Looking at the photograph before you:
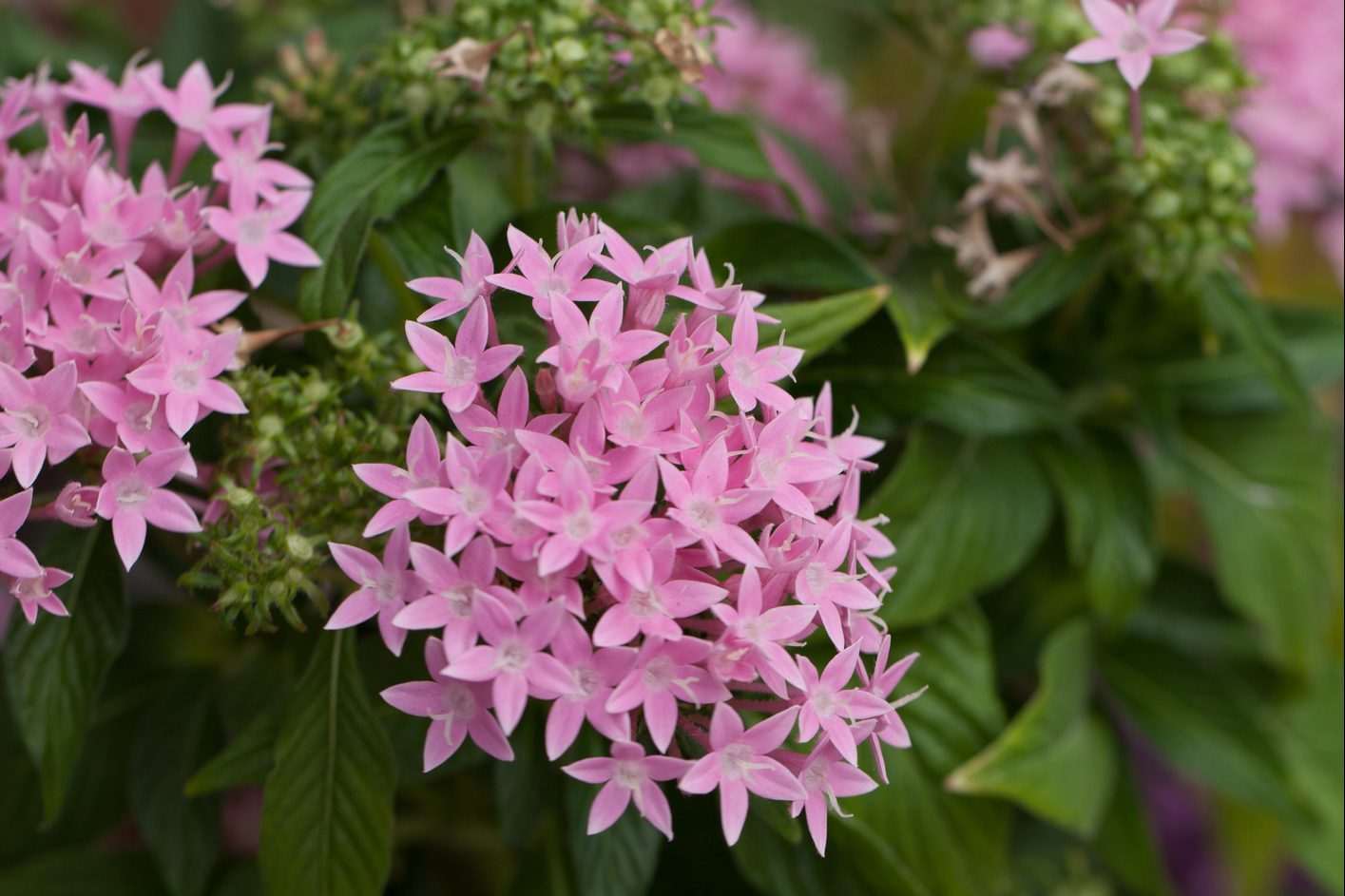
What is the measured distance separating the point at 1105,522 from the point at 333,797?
56 centimetres

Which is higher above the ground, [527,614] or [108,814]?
[527,614]

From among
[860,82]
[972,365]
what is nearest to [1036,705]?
[972,365]

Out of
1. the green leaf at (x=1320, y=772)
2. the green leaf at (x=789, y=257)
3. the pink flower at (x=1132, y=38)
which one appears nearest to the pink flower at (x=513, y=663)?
the green leaf at (x=789, y=257)

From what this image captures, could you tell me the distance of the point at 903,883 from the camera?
0.63 meters

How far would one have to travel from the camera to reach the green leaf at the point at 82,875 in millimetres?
721

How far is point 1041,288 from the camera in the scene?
0.71m

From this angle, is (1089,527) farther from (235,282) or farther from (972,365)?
(235,282)

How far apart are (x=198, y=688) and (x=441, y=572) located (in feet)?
1.37

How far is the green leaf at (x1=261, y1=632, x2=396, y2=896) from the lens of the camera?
1.67 ft

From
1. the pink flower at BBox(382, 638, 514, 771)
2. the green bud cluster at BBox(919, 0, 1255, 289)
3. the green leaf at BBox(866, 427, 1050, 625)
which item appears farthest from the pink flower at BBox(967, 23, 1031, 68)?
the pink flower at BBox(382, 638, 514, 771)

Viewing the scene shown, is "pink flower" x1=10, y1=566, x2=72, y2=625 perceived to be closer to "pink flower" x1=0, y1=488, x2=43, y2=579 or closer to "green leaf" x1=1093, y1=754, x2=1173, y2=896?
"pink flower" x1=0, y1=488, x2=43, y2=579

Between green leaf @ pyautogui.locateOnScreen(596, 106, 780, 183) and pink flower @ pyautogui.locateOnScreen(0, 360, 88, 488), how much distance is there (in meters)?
0.35

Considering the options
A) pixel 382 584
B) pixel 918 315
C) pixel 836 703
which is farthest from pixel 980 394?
pixel 382 584

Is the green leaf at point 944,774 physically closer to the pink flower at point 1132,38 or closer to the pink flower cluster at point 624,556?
the pink flower cluster at point 624,556
